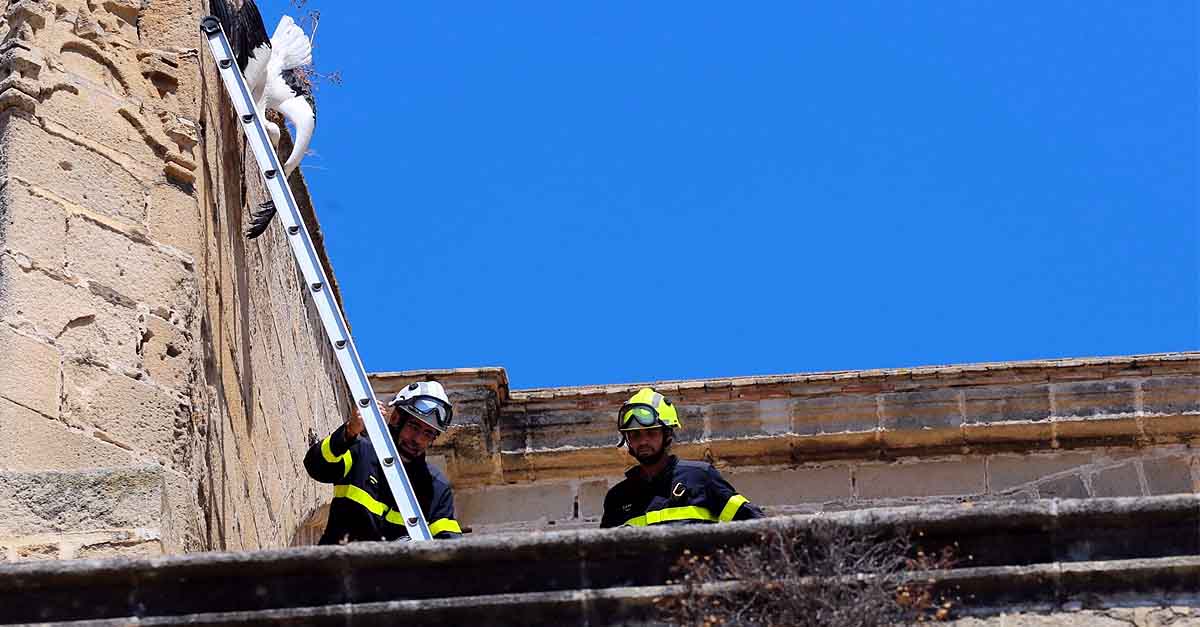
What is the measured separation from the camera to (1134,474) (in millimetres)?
14930

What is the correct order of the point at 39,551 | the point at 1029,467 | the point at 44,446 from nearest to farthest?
1. the point at 39,551
2. the point at 44,446
3. the point at 1029,467

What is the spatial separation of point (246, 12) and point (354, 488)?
2309 millimetres

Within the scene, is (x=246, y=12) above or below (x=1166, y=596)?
above

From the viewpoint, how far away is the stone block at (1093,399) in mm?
14742

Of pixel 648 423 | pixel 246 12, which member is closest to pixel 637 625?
pixel 648 423

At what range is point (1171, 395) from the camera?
1471 centimetres

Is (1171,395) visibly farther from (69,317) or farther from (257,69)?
(69,317)

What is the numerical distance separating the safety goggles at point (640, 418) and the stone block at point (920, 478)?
509cm

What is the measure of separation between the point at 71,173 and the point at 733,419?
18.6 ft

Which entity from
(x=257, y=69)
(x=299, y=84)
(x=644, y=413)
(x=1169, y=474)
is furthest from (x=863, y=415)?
(x=644, y=413)

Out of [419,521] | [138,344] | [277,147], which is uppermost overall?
[277,147]

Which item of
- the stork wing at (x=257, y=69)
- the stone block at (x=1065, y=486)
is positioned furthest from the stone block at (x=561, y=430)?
the stork wing at (x=257, y=69)

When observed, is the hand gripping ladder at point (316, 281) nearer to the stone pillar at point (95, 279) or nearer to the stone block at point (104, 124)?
the stone pillar at point (95, 279)

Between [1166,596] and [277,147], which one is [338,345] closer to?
[277,147]
